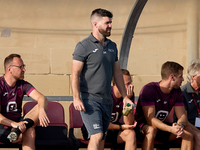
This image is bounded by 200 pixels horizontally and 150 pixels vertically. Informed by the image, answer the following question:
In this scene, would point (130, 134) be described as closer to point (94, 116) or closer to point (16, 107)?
point (94, 116)

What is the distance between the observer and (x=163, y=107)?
13.4ft

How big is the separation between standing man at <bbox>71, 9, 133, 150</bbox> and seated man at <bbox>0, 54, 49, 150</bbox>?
0.67m

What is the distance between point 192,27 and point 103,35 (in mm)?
3903

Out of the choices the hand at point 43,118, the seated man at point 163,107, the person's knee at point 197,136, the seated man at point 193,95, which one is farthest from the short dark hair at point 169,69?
the hand at point 43,118

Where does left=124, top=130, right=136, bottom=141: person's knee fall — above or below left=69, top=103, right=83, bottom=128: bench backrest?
below

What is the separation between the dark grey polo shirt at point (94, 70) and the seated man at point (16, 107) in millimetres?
700

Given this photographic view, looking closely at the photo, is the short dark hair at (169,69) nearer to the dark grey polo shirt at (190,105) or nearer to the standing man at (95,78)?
the dark grey polo shirt at (190,105)

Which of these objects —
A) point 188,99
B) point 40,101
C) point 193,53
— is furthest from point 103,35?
point 193,53

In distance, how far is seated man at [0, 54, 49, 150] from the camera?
349 cm

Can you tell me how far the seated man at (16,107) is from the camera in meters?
3.49

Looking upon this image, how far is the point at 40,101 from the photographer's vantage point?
12.1 ft

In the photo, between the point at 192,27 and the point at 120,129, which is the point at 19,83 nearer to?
the point at 120,129

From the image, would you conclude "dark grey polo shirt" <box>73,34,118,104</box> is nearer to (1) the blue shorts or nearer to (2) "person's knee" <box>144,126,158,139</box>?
(1) the blue shorts

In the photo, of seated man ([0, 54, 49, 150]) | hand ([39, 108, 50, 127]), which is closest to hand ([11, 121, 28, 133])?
seated man ([0, 54, 49, 150])
